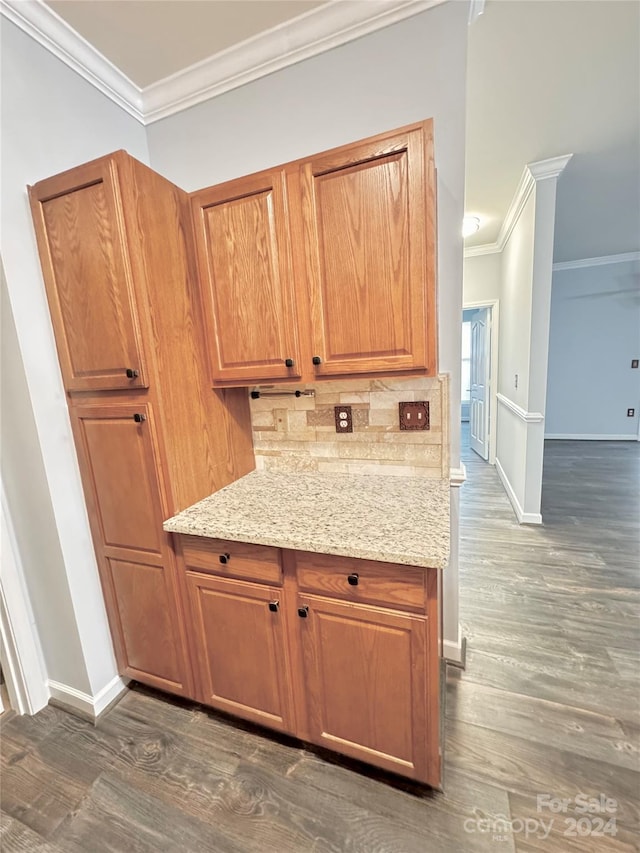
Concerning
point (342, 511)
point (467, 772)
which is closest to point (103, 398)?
point (342, 511)

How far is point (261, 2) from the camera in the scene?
51.1 inches

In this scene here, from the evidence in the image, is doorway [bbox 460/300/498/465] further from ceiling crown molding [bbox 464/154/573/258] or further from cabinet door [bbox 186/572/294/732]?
cabinet door [bbox 186/572/294/732]

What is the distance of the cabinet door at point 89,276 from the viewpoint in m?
1.21

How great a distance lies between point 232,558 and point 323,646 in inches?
17.0

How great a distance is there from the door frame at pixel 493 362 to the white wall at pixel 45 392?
4.17m

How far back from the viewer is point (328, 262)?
4.19ft

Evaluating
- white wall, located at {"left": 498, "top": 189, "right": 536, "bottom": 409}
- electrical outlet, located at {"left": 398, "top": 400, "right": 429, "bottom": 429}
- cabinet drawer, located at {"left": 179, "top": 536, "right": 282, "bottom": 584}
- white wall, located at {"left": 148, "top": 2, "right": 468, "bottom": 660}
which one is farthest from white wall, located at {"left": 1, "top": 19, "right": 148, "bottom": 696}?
white wall, located at {"left": 498, "top": 189, "right": 536, "bottom": 409}

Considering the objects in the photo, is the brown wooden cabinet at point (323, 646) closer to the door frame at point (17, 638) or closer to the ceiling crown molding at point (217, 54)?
the door frame at point (17, 638)

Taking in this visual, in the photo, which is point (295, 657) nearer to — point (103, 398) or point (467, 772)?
point (467, 772)

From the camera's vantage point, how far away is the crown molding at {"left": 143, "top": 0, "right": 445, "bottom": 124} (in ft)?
4.29

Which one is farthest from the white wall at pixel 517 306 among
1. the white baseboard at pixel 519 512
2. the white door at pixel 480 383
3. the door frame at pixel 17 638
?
the door frame at pixel 17 638

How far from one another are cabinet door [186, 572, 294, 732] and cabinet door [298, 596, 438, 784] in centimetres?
12

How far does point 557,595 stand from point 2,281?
3.18m

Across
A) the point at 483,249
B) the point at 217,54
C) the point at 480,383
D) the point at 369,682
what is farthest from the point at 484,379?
the point at 369,682
